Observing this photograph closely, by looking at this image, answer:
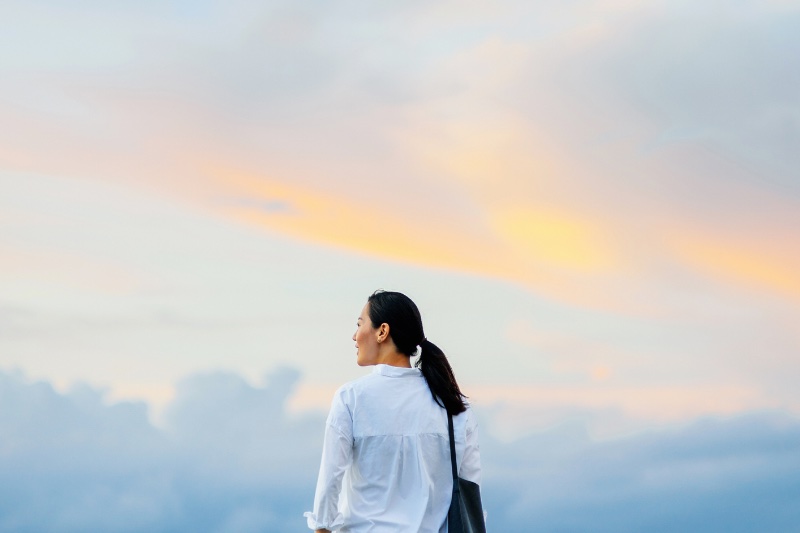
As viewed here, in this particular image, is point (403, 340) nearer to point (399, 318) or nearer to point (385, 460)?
point (399, 318)

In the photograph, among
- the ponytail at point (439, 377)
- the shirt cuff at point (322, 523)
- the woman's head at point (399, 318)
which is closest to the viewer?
the shirt cuff at point (322, 523)

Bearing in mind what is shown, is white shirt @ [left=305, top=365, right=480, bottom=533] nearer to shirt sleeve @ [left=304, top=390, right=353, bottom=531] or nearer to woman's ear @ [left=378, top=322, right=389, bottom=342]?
shirt sleeve @ [left=304, top=390, right=353, bottom=531]

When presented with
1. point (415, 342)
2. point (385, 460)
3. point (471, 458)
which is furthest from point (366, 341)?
point (471, 458)

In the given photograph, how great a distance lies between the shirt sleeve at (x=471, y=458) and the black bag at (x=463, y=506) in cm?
3

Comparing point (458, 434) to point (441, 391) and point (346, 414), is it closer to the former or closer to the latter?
point (441, 391)

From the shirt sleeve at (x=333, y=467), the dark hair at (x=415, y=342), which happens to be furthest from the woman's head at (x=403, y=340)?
the shirt sleeve at (x=333, y=467)

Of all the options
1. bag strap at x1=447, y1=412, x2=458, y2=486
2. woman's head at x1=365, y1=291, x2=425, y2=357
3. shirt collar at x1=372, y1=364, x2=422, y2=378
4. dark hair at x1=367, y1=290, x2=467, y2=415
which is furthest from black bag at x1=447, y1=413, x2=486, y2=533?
woman's head at x1=365, y1=291, x2=425, y2=357

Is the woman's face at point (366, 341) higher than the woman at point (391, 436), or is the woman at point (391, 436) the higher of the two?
the woman's face at point (366, 341)

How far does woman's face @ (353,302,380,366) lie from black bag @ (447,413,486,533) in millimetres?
475

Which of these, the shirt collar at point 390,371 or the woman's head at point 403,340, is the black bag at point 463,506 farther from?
the shirt collar at point 390,371

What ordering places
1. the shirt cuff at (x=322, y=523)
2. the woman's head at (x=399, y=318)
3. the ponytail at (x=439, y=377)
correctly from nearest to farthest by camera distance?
the shirt cuff at (x=322, y=523), the woman's head at (x=399, y=318), the ponytail at (x=439, y=377)

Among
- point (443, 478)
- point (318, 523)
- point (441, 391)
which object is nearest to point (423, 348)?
point (441, 391)

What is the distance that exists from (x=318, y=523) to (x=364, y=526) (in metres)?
0.23

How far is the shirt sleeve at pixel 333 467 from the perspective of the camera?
5.29 meters
